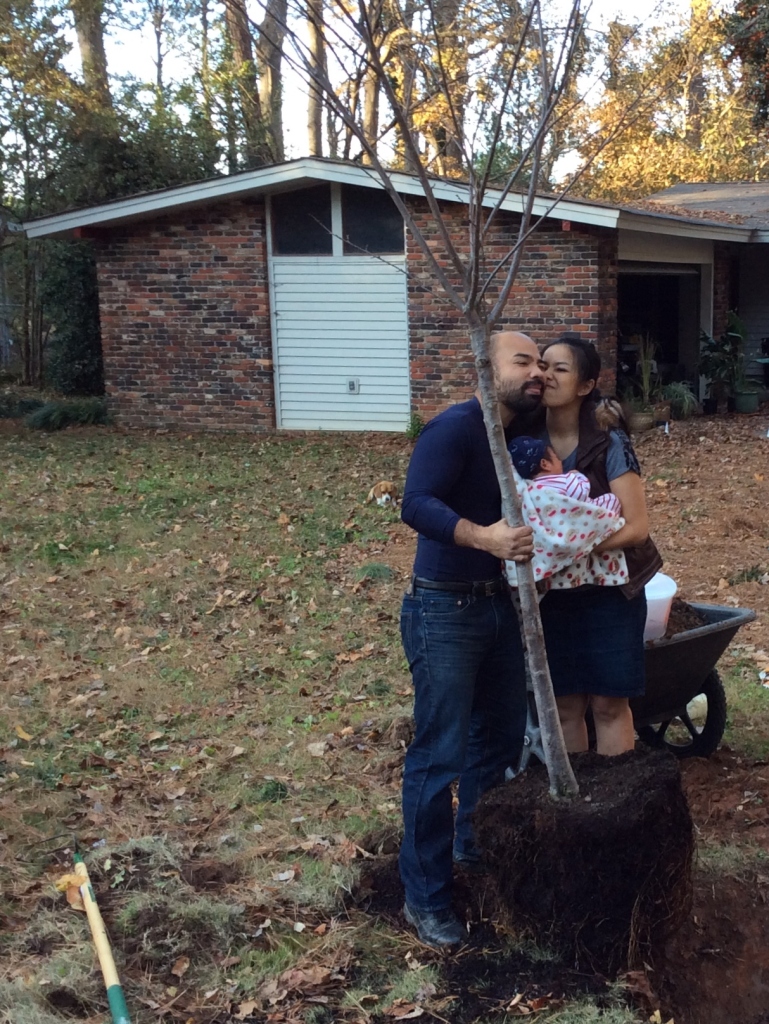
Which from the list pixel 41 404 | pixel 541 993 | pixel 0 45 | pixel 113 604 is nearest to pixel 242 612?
pixel 113 604

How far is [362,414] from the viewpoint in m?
15.0

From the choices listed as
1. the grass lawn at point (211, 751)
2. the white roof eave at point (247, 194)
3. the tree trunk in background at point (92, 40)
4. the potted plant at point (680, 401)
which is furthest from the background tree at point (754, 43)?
the tree trunk in background at point (92, 40)

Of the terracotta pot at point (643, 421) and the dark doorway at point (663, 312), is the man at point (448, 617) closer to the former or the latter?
the terracotta pot at point (643, 421)

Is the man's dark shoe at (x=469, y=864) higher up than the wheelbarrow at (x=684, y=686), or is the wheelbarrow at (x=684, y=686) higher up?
the wheelbarrow at (x=684, y=686)

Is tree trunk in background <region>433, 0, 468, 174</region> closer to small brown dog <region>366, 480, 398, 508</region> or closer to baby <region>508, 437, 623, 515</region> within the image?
baby <region>508, 437, 623, 515</region>

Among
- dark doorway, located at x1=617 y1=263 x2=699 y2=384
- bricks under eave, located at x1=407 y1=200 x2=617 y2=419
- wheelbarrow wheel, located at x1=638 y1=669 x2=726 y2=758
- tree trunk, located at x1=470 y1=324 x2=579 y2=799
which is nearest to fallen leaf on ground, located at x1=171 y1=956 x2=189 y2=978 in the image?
tree trunk, located at x1=470 y1=324 x2=579 y2=799

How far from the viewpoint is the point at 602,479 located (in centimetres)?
346

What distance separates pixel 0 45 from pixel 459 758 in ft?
63.3

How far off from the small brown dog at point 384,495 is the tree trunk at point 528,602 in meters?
7.28

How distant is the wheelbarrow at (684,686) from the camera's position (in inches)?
160

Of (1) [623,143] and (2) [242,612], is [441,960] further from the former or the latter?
(1) [623,143]

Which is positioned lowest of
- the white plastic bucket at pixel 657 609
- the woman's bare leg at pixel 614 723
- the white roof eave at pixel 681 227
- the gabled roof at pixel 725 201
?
the woman's bare leg at pixel 614 723

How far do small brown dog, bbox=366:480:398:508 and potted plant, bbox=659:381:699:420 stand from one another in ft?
20.2

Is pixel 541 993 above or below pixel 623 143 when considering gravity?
below
